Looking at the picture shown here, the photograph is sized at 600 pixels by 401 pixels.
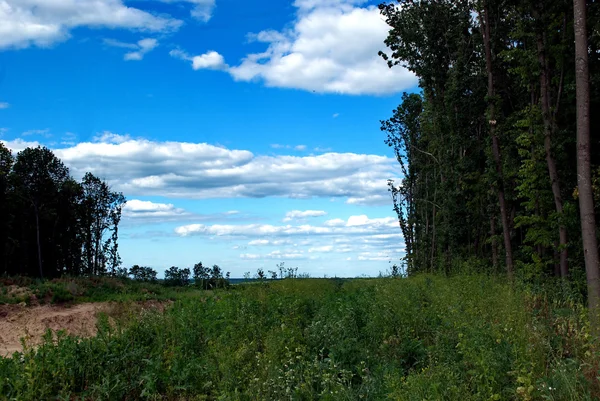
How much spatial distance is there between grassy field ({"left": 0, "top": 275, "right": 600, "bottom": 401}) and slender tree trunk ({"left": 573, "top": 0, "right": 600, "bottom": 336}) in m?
2.10

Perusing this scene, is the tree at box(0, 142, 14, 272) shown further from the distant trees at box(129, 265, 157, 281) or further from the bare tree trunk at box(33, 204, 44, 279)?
the distant trees at box(129, 265, 157, 281)

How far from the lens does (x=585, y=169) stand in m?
12.2

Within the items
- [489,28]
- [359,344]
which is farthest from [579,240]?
[359,344]

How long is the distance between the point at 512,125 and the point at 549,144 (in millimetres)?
2873

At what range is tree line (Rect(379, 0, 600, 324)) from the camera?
57.2ft

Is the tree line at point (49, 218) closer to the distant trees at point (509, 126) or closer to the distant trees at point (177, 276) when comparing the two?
the distant trees at point (177, 276)

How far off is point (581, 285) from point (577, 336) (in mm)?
10628

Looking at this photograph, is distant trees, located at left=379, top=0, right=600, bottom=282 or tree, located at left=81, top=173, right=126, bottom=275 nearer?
distant trees, located at left=379, top=0, right=600, bottom=282

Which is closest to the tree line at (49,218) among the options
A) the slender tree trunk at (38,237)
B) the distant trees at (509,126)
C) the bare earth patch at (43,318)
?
the slender tree trunk at (38,237)

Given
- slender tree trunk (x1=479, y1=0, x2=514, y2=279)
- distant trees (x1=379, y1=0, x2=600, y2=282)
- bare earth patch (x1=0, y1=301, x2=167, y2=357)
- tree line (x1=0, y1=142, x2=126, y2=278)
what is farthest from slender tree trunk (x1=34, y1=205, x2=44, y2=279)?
slender tree trunk (x1=479, y1=0, x2=514, y2=279)

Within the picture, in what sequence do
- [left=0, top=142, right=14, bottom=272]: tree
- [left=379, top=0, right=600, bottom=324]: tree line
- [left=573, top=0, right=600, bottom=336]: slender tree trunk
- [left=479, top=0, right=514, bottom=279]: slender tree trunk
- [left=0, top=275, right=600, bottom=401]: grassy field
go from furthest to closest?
→ 1. [left=0, top=142, right=14, bottom=272]: tree
2. [left=479, top=0, right=514, bottom=279]: slender tree trunk
3. [left=379, top=0, right=600, bottom=324]: tree line
4. [left=573, top=0, right=600, bottom=336]: slender tree trunk
5. [left=0, top=275, right=600, bottom=401]: grassy field

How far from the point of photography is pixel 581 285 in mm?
17234

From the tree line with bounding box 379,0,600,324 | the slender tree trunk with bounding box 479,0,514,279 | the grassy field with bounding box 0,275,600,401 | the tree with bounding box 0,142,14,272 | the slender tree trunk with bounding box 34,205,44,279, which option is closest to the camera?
the grassy field with bounding box 0,275,600,401

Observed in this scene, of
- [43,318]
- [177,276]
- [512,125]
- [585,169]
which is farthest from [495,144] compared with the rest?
[177,276]
